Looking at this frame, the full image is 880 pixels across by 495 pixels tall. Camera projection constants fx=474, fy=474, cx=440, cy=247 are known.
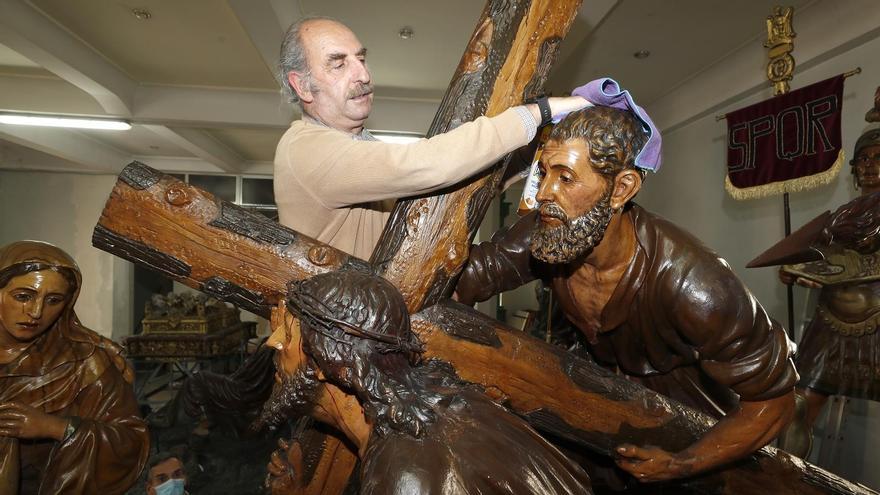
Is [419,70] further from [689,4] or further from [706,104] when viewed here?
[706,104]

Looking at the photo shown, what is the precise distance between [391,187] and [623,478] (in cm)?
147

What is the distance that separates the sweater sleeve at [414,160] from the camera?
1133mm

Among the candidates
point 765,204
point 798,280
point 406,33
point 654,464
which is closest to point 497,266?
point 654,464

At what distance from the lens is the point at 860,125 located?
3725mm

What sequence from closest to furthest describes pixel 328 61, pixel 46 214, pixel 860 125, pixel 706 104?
pixel 328 61 < pixel 860 125 < pixel 706 104 < pixel 46 214

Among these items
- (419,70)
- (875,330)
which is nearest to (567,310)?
(875,330)

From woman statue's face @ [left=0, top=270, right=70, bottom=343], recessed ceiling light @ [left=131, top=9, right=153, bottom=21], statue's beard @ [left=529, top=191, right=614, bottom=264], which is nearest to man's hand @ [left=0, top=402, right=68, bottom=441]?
woman statue's face @ [left=0, top=270, right=70, bottom=343]

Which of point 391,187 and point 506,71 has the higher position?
point 506,71

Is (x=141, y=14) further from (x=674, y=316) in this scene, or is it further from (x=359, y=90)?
(x=674, y=316)

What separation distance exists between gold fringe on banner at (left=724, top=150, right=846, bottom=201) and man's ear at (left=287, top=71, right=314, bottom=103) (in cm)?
403

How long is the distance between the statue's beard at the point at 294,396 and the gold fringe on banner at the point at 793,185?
14.0 feet

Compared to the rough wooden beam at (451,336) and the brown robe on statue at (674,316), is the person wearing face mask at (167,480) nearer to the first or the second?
the rough wooden beam at (451,336)

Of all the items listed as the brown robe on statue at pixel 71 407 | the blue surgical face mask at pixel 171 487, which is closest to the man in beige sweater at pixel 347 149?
the brown robe on statue at pixel 71 407

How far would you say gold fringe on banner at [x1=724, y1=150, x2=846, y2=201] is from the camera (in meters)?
3.64
